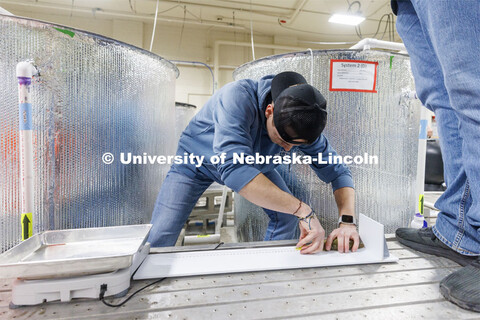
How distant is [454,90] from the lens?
2.20 ft

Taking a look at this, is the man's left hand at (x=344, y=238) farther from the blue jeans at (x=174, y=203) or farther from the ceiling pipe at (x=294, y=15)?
the ceiling pipe at (x=294, y=15)

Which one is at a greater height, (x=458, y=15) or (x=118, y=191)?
(x=458, y=15)

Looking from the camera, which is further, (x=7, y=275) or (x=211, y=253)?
(x=211, y=253)

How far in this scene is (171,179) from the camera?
4.11ft

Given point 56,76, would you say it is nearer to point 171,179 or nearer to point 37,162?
point 37,162

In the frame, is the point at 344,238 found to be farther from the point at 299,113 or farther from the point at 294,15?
the point at 294,15

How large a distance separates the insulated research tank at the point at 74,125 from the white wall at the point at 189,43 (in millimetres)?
3720

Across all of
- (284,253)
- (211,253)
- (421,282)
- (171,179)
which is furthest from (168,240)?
(421,282)

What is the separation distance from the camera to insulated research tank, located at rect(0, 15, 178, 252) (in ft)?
2.95

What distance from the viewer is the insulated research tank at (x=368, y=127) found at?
122 cm

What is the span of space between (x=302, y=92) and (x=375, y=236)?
0.51 meters

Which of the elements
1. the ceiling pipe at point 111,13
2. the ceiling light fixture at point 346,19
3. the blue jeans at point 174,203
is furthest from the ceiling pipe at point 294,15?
the blue jeans at point 174,203

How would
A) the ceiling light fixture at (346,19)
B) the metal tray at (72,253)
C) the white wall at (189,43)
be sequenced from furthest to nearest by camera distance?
the white wall at (189,43) → the ceiling light fixture at (346,19) → the metal tray at (72,253)

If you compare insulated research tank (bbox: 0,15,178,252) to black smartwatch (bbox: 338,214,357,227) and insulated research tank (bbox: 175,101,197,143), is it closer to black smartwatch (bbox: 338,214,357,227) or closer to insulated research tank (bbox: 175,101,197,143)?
black smartwatch (bbox: 338,214,357,227)
